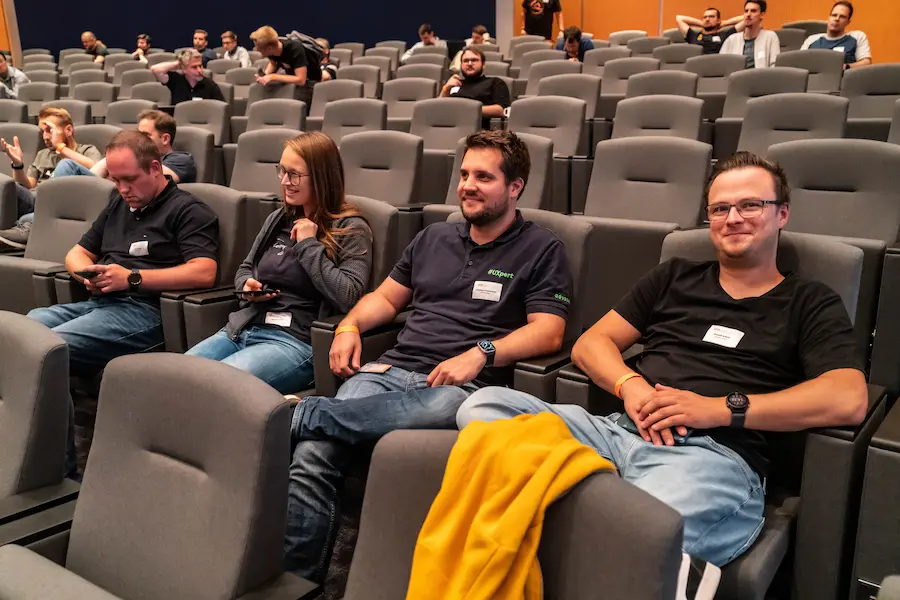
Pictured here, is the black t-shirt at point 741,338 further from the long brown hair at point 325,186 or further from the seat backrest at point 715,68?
the seat backrest at point 715,68

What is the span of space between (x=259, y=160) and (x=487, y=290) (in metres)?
1.79

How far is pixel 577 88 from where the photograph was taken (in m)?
4.15

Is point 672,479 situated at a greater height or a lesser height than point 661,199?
lesser

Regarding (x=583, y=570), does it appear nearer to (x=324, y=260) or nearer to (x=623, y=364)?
(x=623, y=364)

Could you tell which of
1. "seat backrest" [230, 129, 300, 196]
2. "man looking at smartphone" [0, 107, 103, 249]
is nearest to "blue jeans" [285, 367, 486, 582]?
"seat backrest" [230, 129, 300, 196]

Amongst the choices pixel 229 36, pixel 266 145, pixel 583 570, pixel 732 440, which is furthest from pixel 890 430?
pixel 229 36

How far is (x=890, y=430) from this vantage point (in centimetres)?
114

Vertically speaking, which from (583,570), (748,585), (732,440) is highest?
(583,570)

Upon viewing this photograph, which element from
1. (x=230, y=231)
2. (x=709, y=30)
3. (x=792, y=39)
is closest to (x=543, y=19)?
(x=709, y=30)

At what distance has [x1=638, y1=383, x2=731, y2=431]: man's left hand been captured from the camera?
1.25m

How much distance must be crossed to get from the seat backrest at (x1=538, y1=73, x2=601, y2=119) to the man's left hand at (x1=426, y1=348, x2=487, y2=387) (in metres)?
2.76

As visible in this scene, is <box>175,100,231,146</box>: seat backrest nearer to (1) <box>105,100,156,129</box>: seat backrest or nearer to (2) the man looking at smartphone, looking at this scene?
(1) <box>105,100,156,129</box>: seat backrest

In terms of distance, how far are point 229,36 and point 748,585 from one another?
755cm

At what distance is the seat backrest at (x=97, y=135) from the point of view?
3.47 m
